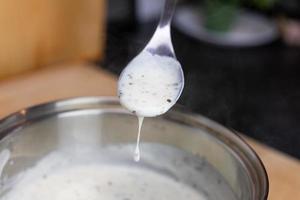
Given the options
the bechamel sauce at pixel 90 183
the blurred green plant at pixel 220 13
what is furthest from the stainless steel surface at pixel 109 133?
the blurred green plant at pixel 220 13

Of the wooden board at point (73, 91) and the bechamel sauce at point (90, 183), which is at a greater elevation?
the wooden board at point (73, 91)

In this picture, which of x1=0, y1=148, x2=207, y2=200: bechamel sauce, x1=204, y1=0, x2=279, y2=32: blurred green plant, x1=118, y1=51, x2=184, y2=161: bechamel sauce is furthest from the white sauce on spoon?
x1=204, y1=0, x2=279, y2=32: blurred green plant

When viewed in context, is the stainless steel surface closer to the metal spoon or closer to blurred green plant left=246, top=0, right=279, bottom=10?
the metal spoon

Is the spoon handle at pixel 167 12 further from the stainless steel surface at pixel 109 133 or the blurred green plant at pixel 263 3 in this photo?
the blurred green plant at pixel 263 3

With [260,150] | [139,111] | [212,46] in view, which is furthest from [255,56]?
[139,111]

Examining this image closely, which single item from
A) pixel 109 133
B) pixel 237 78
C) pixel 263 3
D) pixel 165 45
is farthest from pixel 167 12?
pixel 263 3

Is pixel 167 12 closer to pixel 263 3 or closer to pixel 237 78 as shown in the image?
pixel 237 78
